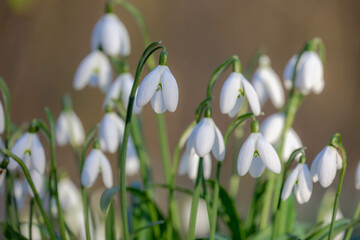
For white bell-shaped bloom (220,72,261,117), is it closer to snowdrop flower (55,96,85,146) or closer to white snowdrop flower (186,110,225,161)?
white snowdrop flower (186,110,225,161)

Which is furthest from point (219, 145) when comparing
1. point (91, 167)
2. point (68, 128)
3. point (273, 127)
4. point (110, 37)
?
point (68, 128)

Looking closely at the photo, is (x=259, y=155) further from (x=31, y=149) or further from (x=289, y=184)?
(x=31, y=149)

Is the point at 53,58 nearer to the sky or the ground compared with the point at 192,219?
nearer to the sky

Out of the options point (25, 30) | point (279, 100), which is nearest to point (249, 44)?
point (25, 30)

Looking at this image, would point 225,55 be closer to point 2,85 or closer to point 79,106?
point 79,106

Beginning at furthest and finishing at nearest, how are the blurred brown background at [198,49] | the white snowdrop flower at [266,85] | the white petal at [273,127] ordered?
the blurred brown background at [198,49]
the white snowdrop flower at [266,85]
the white petal at [273,127]

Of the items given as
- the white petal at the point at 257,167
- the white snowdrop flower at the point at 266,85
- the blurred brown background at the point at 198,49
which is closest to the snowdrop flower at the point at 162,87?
the white petal at the point at 257,167

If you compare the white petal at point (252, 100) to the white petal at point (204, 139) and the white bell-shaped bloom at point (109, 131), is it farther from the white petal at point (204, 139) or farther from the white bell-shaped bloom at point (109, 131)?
the white bell-shaped bloom at point (109, 131)

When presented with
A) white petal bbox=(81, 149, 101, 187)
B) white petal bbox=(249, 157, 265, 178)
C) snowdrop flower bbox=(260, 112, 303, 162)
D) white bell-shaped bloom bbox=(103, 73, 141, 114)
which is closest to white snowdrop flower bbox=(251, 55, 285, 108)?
snowdrop flower bbox=(260, 112, 303, 162)
